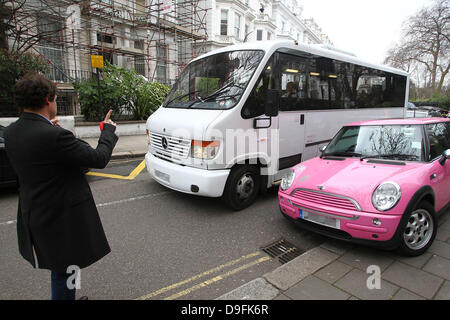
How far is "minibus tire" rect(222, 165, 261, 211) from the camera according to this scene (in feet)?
14.2

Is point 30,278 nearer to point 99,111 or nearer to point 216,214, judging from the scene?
point 216,214

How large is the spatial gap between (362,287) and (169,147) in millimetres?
3302

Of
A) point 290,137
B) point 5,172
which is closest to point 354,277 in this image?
point 290,137

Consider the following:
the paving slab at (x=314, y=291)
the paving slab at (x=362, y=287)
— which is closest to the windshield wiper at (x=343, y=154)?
the paving slab at (x=362, y=287)

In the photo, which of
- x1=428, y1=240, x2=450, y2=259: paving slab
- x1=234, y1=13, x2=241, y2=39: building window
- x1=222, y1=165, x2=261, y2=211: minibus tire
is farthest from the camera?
x1=234, y1=13, x2=241, y2=39: building window

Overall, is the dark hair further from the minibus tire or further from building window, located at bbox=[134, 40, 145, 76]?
building window, located at bbox=[134, 40, 145, 76]

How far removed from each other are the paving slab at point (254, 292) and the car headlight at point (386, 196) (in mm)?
1459

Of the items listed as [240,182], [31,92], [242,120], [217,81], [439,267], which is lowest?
[439,267]

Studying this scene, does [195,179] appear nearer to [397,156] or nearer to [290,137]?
[290,137]

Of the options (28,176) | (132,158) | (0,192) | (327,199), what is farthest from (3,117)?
(327,199)

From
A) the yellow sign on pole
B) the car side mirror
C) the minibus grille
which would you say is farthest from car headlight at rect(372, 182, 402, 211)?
the yellow sign on pole

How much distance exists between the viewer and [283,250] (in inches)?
134

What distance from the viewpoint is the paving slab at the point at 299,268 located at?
263 cm

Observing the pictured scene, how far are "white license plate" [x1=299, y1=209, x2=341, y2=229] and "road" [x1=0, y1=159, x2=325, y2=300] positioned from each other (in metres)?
0.41
